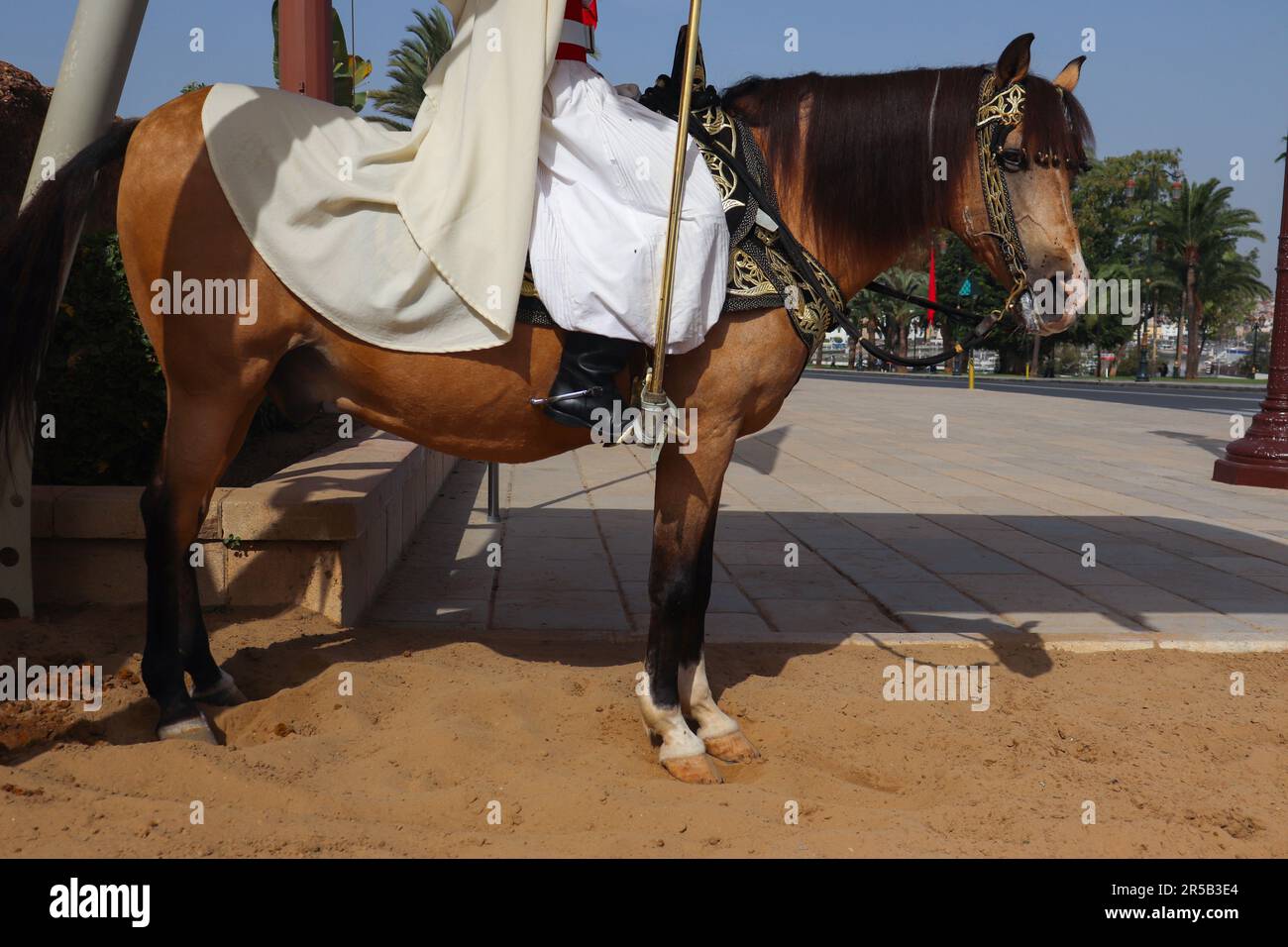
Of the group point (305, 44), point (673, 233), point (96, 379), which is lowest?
point (96, 379)

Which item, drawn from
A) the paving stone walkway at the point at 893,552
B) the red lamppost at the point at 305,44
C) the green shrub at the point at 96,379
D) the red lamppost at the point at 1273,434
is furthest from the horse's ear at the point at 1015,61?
the red lamppost at the point at 1273,434

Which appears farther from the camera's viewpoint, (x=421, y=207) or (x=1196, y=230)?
(x=1196, y=230)

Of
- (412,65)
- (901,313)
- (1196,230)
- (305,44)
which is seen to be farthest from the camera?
(901,313)

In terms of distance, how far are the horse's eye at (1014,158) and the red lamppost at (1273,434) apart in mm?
8301

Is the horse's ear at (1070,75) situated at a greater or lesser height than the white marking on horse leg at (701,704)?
greater

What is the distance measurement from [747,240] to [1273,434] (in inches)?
356

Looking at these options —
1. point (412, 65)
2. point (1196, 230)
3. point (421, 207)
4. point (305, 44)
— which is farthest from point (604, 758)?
point (1196, 230)

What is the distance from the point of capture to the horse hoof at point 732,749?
365 cm

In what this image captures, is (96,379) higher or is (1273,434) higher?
(96,379)

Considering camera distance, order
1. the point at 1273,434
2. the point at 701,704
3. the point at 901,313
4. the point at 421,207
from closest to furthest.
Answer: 1. the point at 421,207
2. the point at 701,704
3. the point at 1273,434
4. the point at 901,313

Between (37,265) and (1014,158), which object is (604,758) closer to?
(1014,158)

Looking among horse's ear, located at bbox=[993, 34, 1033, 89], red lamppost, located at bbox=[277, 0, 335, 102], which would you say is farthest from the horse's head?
red lamppost, located at bbox=[277, 0, 335, 102]

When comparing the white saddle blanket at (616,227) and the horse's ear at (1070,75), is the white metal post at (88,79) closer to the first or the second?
the white saddle blanket at (616,227)

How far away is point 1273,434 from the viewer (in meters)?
10.4
